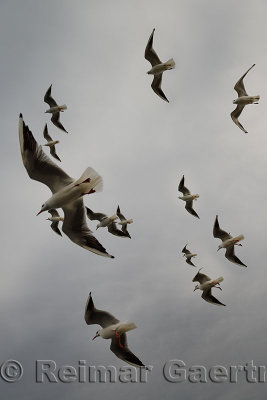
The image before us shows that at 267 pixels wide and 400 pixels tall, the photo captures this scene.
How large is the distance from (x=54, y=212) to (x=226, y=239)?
343 inches

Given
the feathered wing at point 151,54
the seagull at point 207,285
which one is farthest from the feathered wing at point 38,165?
the seagull at point 207,285

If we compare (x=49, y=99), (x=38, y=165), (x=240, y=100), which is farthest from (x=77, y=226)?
(x=49, y=99)

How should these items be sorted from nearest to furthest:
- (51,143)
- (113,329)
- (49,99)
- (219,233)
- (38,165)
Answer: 1. (38,165)
2. (113,329)
3. (219,233)
4. (49,99)
5. (51,143)

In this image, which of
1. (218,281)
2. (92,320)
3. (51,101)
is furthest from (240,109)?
(92,320)

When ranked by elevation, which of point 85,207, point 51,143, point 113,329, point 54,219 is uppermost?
point 51,143

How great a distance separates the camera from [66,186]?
1180cm

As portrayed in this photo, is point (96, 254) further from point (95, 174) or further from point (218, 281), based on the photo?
point (218, 281)

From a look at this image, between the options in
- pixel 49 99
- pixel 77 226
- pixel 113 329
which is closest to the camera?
pixel 77 226

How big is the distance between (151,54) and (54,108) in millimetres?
6934

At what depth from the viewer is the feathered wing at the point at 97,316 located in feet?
47.0

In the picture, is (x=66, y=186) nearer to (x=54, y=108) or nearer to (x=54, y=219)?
(x=54, y=219)

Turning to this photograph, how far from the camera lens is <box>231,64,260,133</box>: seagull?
68.9 ft

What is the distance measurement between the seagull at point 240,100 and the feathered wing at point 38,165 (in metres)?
11.7

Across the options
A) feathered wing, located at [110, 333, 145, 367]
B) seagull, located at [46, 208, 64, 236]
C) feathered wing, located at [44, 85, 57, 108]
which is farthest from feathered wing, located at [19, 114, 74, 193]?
feathered wing, located at [44, 85, 57, 108]
